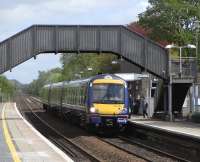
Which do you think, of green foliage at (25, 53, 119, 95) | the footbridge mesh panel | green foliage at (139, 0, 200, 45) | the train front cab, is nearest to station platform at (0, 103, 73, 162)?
the train front cab

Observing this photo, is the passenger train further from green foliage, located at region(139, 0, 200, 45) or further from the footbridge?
green foliage, located at region(139, 0, 200, 45)

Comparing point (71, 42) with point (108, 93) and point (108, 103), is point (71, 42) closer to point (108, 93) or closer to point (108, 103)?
point (108, 93)

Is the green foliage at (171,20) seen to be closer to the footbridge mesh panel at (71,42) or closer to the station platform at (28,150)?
the footbridge mesh panel at (71,42)

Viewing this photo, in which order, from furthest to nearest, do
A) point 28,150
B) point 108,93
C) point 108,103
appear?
1. point 108,93
2. point 108,103
3. point 28,150

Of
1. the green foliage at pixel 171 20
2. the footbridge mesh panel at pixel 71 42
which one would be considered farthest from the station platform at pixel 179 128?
the green foliage at pixel 171 20

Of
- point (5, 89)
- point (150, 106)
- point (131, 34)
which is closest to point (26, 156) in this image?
point (131, 34)

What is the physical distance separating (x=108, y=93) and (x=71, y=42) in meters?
10.4

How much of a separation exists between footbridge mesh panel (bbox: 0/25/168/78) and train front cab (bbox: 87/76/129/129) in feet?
31.6

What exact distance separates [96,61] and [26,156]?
83.5 m

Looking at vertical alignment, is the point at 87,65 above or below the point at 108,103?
above

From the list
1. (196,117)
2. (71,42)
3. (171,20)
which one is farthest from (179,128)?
(171,20)

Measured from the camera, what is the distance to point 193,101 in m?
43.9

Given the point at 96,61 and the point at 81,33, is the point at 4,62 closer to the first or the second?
the point at 81,33

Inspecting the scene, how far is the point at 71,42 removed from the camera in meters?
42.0
